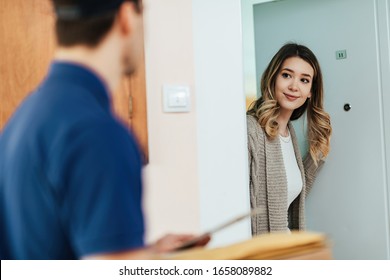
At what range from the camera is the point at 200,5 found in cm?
111

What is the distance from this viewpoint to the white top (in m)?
1.36

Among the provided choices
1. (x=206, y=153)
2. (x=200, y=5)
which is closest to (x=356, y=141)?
(x=206, y=153)

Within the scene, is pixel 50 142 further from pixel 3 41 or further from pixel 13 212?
pixel 3 41

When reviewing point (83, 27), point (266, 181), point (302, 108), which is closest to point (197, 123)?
point (266, 181)

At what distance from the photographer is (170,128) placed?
1035 millimetres

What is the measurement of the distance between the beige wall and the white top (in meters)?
0.40

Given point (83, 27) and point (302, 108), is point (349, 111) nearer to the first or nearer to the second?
point (302, 108)

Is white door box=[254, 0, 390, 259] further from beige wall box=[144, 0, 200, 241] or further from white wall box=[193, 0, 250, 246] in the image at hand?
beige wall box=[144, 0, 200, 241]

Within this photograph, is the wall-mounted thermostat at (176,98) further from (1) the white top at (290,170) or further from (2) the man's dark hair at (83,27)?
(2) the man's dark hair at (83,27)

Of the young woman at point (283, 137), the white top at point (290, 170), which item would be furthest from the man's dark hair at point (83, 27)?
the white top at point (290, 170)

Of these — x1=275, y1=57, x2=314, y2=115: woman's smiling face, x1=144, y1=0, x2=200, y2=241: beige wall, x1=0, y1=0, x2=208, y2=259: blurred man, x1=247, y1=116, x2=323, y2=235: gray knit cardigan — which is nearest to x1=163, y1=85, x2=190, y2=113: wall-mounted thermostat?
x1=144, y1=0, x2=200, y2=241: beige wall

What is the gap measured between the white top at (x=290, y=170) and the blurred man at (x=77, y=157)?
0.94 metres

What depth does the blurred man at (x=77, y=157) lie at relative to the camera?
419 mm
